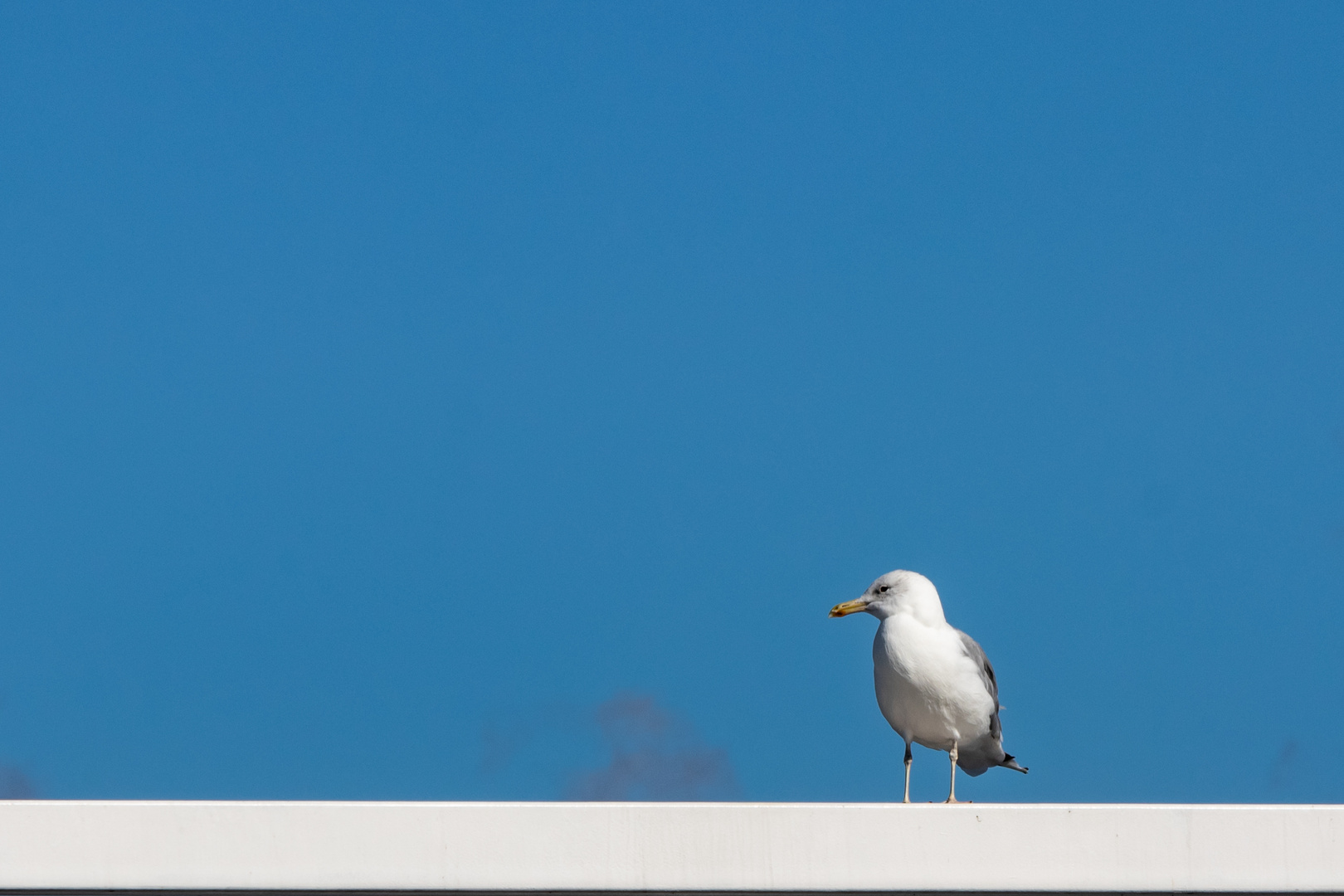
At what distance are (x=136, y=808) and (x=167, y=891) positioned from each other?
1.06 ft

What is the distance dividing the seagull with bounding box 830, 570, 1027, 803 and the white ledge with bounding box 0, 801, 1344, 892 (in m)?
2.31

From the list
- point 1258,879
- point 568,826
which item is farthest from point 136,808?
point 1258,879

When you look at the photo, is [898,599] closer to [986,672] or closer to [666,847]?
[986,672]

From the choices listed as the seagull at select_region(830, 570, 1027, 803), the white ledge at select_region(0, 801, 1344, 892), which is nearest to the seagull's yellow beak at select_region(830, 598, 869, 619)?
the seagull at select_region(830, 570, 1027, 803)

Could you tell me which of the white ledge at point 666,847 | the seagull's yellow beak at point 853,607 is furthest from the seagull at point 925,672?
the white ledge at point 666,847

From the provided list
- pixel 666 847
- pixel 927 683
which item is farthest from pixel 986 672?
pixel 666 847

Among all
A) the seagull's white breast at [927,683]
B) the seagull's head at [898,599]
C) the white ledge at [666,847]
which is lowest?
the white ledge at [666,847]

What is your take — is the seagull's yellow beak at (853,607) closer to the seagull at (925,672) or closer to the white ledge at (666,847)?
the seagull at (925,672)

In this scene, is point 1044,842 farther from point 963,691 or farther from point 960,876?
point 963,691

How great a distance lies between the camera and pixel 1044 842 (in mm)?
6086

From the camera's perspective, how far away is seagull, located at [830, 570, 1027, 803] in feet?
27.6

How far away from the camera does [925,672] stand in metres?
8.40

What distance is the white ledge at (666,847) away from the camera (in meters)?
5.98

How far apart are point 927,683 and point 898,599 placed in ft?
1.68
